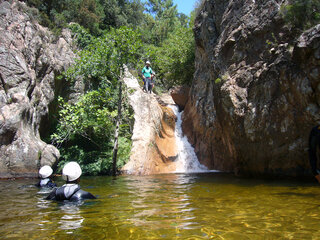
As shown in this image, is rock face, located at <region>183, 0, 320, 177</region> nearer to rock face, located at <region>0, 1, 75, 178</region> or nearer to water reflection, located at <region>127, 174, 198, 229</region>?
water reflection, located at <region>127, 174, 198, 229</region>

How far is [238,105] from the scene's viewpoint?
1017cm

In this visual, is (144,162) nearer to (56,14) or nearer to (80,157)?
(80,157)

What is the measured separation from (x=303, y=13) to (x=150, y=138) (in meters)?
9.60

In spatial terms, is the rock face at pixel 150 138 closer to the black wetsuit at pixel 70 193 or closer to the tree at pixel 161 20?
the black wetsuit at pixel 70 193

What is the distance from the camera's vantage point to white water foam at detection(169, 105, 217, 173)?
50.5 ft

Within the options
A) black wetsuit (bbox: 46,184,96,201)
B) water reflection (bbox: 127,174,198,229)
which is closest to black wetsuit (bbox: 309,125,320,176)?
water reflection (bbox: 127,174,198,229)

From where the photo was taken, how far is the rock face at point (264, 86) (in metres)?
8.08

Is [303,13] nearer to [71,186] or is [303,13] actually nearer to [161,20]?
[71,186]

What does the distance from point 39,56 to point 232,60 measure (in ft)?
40.5

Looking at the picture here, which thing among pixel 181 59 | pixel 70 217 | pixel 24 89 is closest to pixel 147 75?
pixel 181 59

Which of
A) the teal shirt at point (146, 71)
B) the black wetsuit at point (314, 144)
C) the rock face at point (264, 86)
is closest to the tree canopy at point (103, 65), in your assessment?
Answer: the teal shirt at point (146, 71)

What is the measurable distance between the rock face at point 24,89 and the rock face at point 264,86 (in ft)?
30.5

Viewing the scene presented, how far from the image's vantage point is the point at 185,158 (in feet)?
53.3

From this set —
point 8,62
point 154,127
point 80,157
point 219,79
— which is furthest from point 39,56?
point 219,79
